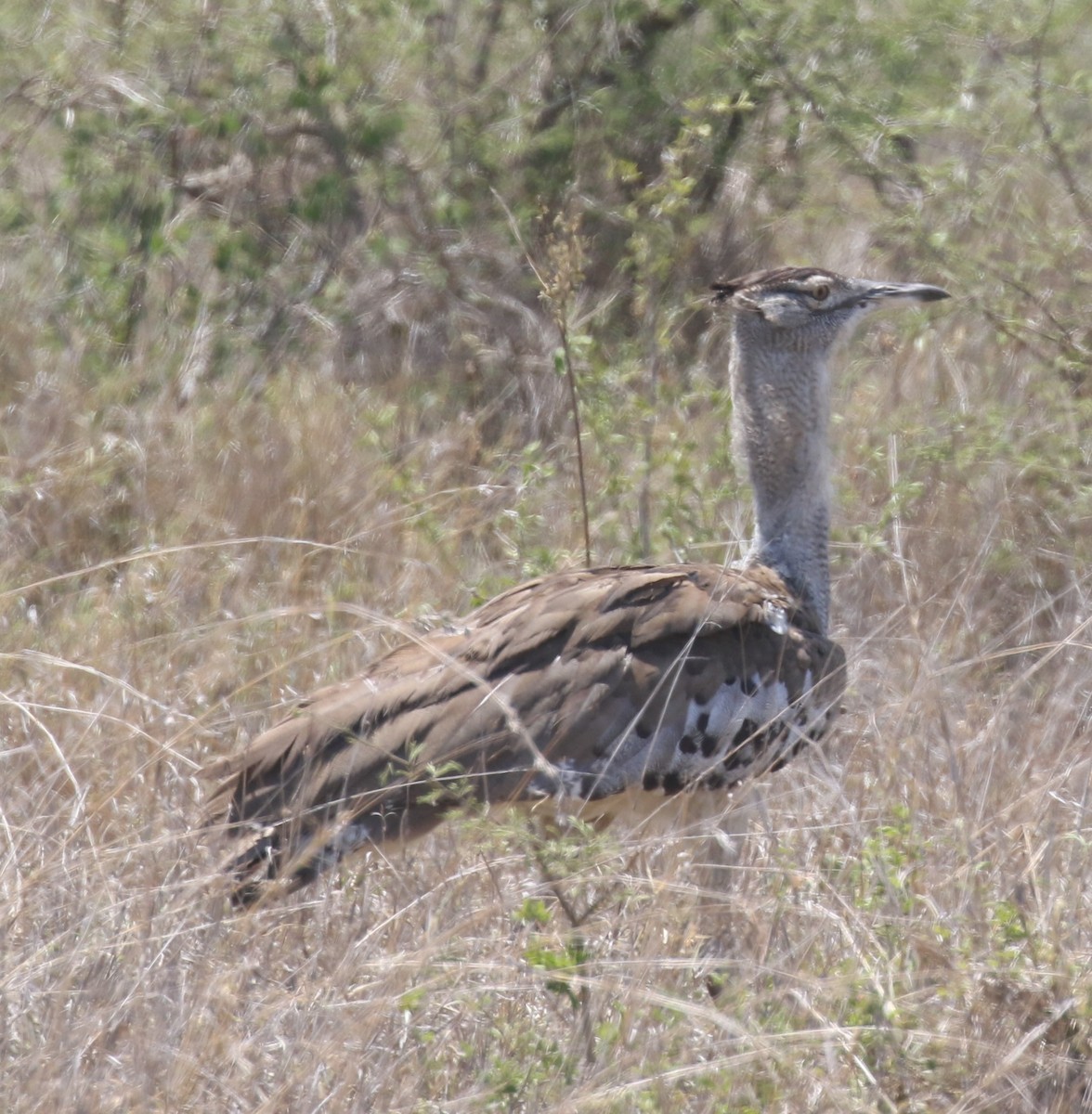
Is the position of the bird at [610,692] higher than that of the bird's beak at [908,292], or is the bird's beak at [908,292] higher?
the bird's beak at [908,292]

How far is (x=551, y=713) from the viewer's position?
118 inches

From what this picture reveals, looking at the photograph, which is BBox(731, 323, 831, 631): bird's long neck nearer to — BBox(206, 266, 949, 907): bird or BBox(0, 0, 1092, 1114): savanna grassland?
BBox(206, 266, 949, 907): bird

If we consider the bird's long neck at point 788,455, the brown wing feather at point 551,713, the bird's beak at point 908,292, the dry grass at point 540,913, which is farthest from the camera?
the bird's beak at point 908,292

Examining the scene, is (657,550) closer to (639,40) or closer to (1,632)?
(1,632)

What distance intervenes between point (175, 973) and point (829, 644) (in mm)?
1333

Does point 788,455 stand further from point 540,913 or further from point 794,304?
point 540,913

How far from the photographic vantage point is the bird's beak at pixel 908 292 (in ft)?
11.8

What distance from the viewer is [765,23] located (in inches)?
181

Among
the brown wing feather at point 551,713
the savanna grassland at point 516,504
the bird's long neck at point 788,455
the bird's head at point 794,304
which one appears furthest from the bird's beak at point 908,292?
the brown wing feather at point 551,713

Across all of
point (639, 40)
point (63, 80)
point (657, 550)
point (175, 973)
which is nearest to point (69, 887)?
point (175, 973)

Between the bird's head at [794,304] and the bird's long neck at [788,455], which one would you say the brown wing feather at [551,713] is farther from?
the bird's head at [794,304]

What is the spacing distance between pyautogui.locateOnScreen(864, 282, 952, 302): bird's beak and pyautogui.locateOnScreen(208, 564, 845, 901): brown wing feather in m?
0.66

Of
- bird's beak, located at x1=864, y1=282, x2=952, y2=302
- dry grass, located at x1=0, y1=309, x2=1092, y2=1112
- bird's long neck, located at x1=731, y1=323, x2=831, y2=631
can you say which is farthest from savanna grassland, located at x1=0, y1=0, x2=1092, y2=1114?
bird's beak, located at x1=864, y1=282, x2=952, y2=302

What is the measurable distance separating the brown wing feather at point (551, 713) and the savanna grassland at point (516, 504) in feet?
0.36
